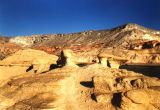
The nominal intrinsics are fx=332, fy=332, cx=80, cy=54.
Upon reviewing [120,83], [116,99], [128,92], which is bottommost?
[116,99]

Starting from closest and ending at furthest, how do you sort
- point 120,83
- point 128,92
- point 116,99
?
point 128,92
point 116,99
point 120,83

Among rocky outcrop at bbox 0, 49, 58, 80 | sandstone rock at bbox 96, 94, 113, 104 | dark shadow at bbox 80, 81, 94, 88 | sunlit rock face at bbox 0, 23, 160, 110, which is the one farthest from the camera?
rocky outcrop at bbox 0, 49, 58, 80

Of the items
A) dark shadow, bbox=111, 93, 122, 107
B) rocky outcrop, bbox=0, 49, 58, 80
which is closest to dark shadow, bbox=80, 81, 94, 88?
dark shadow, bbox=111, 93, 122, 107

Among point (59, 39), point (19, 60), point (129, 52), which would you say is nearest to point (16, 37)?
point (59, 39)

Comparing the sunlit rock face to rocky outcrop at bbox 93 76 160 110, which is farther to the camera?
the sunlit rock face

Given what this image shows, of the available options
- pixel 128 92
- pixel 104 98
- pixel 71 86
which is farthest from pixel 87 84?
pixel 128 92

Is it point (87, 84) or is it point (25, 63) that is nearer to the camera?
point (87, 84)

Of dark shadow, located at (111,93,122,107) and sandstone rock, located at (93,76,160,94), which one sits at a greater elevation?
sandstone rock, located at (93,76,160,94)

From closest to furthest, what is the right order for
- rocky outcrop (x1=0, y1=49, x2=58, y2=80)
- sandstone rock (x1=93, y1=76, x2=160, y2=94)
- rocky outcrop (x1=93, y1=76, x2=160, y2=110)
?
rocky outcrop (x1=93, y1=76, x2=160, y2=110) → sandstone rock (x1=93, y1=76, x2=160, y2=94) → rocky outcrop (x1=0, y1=49, x2=58, y2=80)

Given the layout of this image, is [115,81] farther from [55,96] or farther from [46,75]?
[46,75]

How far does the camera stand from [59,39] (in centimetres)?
11194

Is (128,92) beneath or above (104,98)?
above

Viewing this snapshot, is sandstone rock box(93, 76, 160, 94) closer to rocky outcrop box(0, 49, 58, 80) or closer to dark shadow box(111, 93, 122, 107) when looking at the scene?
dark shadow box(111, 93, 122, 107)

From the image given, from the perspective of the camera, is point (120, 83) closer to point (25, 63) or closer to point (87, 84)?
point (87, 84)
